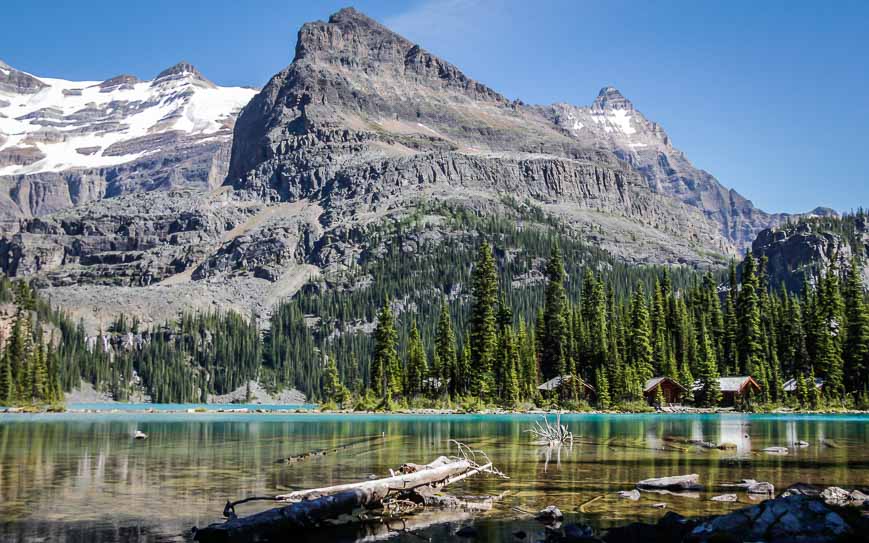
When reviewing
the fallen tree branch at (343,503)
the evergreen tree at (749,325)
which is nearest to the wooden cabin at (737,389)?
the evergreen tree at (749,325)

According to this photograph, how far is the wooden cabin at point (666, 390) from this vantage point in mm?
109375

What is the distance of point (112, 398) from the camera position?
18100 cm

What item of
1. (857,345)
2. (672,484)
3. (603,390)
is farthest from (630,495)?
(857,345)

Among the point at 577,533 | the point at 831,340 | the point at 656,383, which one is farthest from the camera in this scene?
the point at 656,383

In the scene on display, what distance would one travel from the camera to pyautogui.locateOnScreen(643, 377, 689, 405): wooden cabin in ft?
359

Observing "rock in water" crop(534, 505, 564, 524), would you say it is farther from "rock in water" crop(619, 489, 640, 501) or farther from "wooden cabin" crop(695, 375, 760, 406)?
"wooden cabin" crop(695, 375, 760, 406)

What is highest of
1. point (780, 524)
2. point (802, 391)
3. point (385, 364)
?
point (385, 364)

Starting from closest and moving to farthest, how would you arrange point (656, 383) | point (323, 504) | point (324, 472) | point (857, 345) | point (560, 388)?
point (323, 504) → point (324, 472) → point (857, 345) → point (656, 383) → point (560, 388)

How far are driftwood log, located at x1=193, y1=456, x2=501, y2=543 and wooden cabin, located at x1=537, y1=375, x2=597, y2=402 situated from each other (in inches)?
3349

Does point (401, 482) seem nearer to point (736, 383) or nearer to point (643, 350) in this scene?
point (736, 383)

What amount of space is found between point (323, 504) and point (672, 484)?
12.5 m

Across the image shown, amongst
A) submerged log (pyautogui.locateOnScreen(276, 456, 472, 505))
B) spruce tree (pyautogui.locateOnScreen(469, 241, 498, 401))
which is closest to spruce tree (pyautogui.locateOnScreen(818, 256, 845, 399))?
spruce tree (pyautogui.locateOnScreen(469, 241, 498, 401))

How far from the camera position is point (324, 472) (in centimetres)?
3319

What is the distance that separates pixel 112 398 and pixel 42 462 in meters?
154
